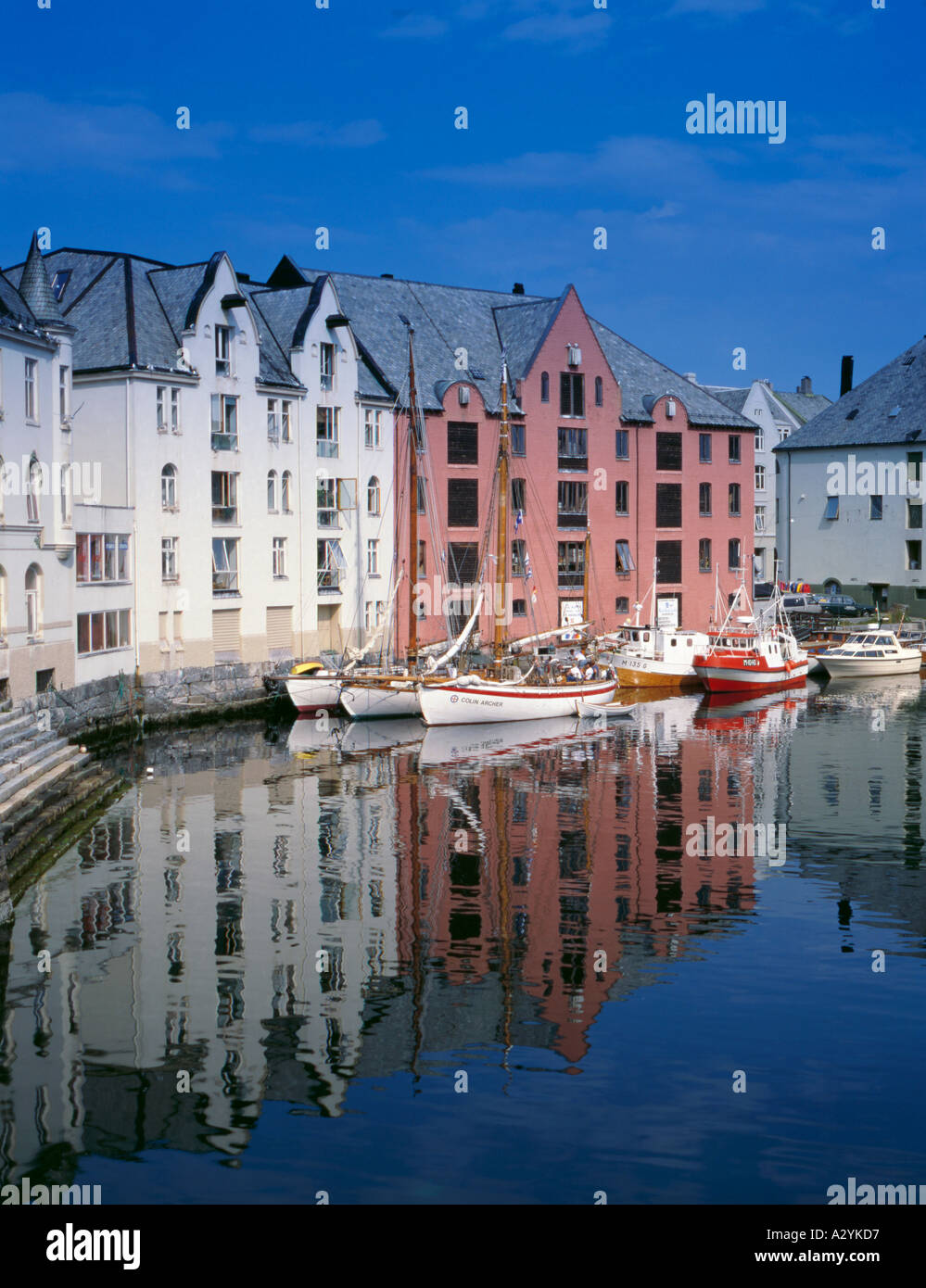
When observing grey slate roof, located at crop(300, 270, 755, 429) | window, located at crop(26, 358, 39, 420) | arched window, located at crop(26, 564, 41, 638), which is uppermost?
grey slate roof, located at crop(300, 270, 755, 429)

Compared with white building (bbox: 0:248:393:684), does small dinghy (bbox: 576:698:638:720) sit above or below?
below

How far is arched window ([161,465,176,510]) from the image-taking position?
201 feet

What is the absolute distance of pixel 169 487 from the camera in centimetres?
6178

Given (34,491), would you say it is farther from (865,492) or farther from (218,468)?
(865,492)

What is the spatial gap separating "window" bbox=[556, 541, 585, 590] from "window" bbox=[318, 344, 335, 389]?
18747 mm

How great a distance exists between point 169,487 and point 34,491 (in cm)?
1323

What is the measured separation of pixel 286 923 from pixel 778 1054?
11.4 meters

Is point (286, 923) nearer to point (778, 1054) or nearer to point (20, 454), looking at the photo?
point (778, 1054)

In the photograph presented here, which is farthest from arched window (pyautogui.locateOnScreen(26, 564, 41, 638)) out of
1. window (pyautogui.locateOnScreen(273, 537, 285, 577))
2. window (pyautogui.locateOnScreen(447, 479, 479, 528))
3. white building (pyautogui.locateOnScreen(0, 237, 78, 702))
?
window (pyautogui.locateOnScreen(447, 479, 479, 528))

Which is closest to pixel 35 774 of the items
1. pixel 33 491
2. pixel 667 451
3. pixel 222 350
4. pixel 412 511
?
pixel 33 491

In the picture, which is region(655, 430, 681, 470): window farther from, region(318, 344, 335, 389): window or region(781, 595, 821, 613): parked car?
region(318, 344, 335, 389): window

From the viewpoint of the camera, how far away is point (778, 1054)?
21438 mm
